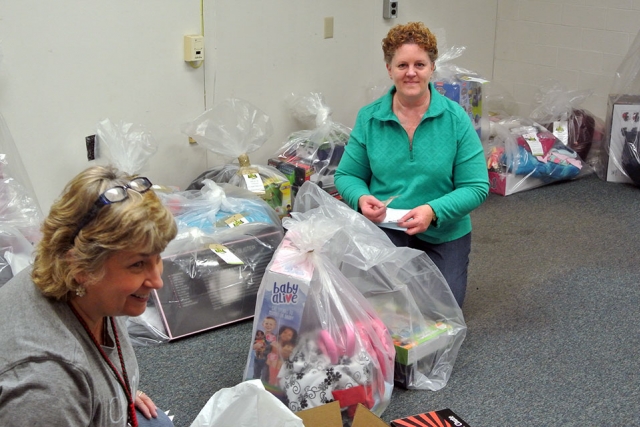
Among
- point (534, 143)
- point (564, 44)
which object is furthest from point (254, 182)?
point (564, 44)

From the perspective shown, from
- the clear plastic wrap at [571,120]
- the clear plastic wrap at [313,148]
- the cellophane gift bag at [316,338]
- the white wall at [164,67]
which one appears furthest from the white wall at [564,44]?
the cellophane gift bag at [316,338]

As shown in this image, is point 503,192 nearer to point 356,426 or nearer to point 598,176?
point 598,176

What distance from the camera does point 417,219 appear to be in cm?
233

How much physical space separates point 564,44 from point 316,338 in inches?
132

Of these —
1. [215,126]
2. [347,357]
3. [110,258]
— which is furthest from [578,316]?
[110,258]

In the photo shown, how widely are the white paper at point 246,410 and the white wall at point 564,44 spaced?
139 inches

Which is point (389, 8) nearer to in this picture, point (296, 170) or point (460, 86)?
point (460, 86)

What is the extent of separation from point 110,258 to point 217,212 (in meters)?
1.55

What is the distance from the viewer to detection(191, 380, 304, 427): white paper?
1.70m

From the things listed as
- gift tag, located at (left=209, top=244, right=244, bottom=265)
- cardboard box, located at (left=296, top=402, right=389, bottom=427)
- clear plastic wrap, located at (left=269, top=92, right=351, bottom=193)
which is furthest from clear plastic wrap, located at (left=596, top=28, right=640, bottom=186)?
cardboard box, located at (left=296, top=402, right=389, bottom=427)

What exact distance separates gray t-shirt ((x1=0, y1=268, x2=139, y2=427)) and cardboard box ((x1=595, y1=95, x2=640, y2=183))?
3.42 metres

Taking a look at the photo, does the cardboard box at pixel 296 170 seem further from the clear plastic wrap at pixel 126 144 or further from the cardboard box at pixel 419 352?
the cardboard box at pixel 419 352

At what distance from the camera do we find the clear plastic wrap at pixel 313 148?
3387 mm

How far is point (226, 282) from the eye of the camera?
2598 millimetres
